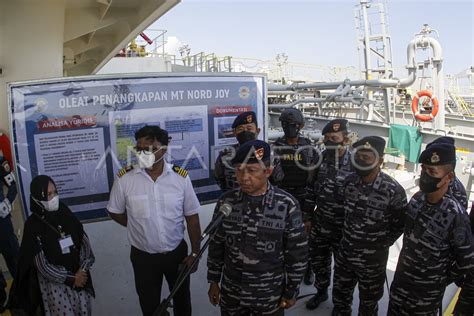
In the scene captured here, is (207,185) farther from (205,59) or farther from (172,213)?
(205,59)

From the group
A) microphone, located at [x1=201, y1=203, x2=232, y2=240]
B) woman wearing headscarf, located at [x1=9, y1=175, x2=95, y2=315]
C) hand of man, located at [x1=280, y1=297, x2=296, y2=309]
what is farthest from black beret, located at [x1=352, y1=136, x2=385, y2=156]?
woman wearing headscarf, located at [x1=9, y1=175, x2=95, y2=315]

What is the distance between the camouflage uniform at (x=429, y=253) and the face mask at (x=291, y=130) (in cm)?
130

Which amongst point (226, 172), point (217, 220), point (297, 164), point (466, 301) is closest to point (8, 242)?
point (226, 172)

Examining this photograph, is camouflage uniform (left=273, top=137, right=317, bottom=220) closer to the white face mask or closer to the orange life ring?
the white face mask

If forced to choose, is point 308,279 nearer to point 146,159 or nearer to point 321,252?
point 321,252

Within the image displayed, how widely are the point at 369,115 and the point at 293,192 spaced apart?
11993mm

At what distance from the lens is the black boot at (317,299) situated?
3395 millimetres

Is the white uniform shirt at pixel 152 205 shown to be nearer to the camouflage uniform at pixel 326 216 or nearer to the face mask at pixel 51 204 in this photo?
the face mask at pixel 51 204

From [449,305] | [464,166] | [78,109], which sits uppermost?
[78,109]

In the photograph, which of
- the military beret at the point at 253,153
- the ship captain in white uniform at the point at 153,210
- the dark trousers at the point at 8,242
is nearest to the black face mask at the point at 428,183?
the military beret at the point at 253,153

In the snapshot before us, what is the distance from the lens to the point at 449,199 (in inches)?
91.3

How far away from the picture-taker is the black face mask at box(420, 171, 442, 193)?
7.55 feet

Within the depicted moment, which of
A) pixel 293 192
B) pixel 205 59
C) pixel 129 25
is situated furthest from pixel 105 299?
pixel 205 59

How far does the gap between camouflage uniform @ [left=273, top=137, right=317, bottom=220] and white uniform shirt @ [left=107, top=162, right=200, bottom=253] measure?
1221 mm
